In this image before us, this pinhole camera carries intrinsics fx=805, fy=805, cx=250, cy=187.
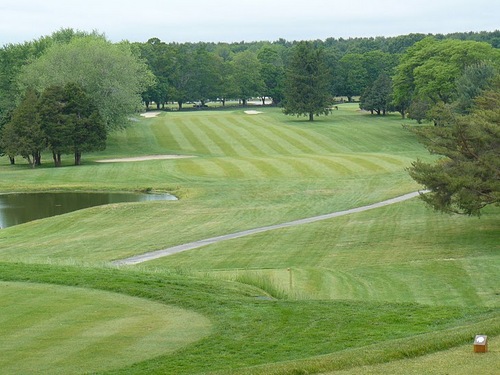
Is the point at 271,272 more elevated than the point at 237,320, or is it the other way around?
the point at 237,320

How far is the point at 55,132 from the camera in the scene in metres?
70.1

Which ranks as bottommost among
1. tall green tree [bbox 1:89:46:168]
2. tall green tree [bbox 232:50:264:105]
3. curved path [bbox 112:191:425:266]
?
curved path [bbox 112:191:425:266]

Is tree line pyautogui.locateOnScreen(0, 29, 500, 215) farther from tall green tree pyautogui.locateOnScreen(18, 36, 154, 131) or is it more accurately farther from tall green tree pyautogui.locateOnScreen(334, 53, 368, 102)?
tall green tree pyautogui.locateOnScreen(334, 53, 368, 102)

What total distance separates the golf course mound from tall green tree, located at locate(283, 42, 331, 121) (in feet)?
290

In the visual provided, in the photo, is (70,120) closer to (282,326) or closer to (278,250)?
(278,250)

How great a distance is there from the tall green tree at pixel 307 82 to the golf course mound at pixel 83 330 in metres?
88.4

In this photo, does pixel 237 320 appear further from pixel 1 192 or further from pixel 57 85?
pixel 57 85

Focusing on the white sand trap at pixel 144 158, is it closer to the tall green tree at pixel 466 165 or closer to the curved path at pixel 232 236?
the curved path at pixel 232 236

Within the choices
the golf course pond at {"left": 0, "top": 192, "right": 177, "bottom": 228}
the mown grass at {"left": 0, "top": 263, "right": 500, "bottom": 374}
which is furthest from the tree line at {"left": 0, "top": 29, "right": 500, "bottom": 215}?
the mown grass at {"left": 0, "top": 263, "right": 500, "bottom": 374}

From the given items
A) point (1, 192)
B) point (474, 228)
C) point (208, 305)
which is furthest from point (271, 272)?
point (1, 192)

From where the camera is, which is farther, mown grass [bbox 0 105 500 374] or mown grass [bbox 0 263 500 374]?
mown grass [bbox 0 105 500 374]

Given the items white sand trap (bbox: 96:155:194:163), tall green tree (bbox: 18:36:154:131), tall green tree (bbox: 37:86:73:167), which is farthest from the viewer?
tall green tree (bbox: 18:36:154:131)

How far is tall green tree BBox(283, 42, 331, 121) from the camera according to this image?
10306cm

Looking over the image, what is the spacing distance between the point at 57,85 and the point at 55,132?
520cm
